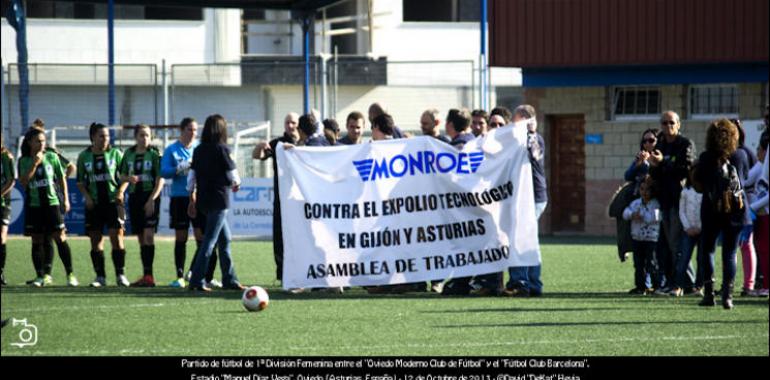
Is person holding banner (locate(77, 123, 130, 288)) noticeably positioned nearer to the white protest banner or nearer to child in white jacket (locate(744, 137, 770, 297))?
the white protest banner

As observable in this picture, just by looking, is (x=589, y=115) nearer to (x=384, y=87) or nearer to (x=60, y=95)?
(x=384, y=87)

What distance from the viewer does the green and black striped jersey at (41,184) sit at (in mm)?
17922

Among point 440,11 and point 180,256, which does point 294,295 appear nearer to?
point 180,256

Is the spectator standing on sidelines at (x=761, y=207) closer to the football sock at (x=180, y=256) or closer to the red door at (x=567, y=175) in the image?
the football sock at (x=180, y=256)

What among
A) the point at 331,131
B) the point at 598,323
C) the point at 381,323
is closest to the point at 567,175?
the point at 331,131

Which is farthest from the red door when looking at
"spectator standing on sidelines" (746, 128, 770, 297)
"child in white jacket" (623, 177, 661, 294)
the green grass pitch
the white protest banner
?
the white protest banner

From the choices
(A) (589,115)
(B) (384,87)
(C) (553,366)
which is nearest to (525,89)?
(A) (589,115)

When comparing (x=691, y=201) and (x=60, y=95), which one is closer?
(x=691, y=201)

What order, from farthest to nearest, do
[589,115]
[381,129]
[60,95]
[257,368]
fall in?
1. [60,95]
2. [589,115]
3. [381,129]
4. [257,368]

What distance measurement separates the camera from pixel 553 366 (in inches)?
375

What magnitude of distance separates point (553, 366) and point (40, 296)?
8055mm

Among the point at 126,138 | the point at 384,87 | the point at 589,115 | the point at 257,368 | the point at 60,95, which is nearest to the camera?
the point at 257,368

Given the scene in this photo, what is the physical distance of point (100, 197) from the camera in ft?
58.4

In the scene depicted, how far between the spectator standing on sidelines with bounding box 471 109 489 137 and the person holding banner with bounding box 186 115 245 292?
2835 millimetres
